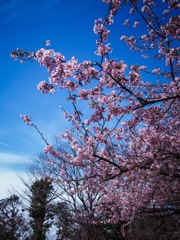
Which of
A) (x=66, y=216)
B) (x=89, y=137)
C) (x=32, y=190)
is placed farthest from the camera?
(x=32, y=190)

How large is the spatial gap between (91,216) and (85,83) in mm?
8666

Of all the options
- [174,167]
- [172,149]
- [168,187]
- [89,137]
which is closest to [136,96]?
[89,137]

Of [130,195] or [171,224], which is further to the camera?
[171,224]

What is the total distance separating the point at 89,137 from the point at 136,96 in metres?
1.73

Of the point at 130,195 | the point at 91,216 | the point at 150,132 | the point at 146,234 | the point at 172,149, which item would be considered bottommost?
the point at 146,234

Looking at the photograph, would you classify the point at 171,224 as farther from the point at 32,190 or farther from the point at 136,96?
the point at 136,96

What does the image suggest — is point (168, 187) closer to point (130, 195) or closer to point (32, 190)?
point (130, 195)

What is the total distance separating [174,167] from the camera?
637 cm

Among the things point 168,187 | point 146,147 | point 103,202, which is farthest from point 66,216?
point 146,147

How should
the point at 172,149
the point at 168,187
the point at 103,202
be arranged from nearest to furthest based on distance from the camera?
the point at 172,149, the point at 168,187, the point at 103,202

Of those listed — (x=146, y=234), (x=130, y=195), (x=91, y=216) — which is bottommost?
(x=146, y=234)

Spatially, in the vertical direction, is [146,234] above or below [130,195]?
below

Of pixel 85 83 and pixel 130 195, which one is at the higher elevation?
pixel 85 83

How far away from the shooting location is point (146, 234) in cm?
1335
